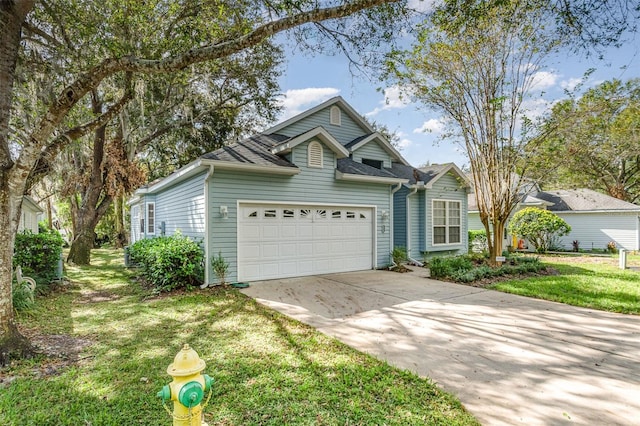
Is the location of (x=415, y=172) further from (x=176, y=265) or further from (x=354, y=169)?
(x=176, y=265)

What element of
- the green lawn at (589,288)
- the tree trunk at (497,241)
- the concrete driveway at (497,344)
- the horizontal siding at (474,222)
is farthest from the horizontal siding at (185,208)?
the horizontal siding at (474,222)

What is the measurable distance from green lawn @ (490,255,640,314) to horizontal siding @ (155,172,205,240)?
7.80m

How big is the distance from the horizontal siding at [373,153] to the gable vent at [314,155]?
304 centimetres

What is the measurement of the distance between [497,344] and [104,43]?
9.24 meters

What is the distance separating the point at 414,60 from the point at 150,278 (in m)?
9.78

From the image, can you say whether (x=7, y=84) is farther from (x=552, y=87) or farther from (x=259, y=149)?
(x=552, y=87)

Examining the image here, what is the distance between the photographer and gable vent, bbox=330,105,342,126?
1216 cm

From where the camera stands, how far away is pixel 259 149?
923 centimetres

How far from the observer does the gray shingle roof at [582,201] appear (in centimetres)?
1723

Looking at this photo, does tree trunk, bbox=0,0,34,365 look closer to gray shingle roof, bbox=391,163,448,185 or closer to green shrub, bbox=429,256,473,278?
green shrub, bbox=429,256,473,278

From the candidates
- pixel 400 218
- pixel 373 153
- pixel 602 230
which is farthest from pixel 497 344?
pixel 602 230

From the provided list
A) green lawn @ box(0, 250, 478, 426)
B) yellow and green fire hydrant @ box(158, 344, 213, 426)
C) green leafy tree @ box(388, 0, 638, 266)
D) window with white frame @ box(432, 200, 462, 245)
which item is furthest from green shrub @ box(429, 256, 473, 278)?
yellow and green fire hydrant @ box(158, 344, 213, 426)

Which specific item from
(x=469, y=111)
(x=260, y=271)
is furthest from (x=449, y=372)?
(x=469, y=111)

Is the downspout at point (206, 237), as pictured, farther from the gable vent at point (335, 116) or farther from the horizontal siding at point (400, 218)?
the horizontal siding at point (400, 218)
